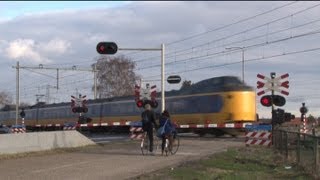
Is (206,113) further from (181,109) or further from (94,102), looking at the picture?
(94,102)

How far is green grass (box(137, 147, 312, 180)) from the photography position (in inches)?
586

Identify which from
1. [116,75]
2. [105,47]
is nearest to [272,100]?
[105,47]

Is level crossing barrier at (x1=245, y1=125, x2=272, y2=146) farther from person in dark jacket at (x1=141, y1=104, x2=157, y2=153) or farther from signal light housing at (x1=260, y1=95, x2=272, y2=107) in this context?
person in dark jacket at (x1=141, y1=104, x2=157, y2=153)

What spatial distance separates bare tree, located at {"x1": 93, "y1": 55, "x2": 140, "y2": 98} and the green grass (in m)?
63.9

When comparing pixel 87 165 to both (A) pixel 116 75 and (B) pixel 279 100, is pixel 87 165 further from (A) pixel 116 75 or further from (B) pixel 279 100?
(A) pixel 116 75

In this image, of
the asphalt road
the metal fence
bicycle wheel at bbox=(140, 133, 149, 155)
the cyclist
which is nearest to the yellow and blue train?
the metal fence

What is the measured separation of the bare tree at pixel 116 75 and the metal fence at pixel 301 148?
198 ft

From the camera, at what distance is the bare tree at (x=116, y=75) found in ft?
280

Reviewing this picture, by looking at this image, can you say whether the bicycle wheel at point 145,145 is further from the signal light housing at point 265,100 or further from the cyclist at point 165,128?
the signal light housing at point 265,100

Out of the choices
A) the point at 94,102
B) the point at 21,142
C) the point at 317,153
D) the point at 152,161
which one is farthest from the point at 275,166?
the point at 94,102

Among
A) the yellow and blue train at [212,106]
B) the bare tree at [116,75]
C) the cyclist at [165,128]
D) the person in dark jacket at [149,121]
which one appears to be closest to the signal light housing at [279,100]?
the cyclist at [165,128]

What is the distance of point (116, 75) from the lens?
85.9 m

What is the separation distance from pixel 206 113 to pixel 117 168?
Result: 76.0 feet

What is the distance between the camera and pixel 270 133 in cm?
2570
